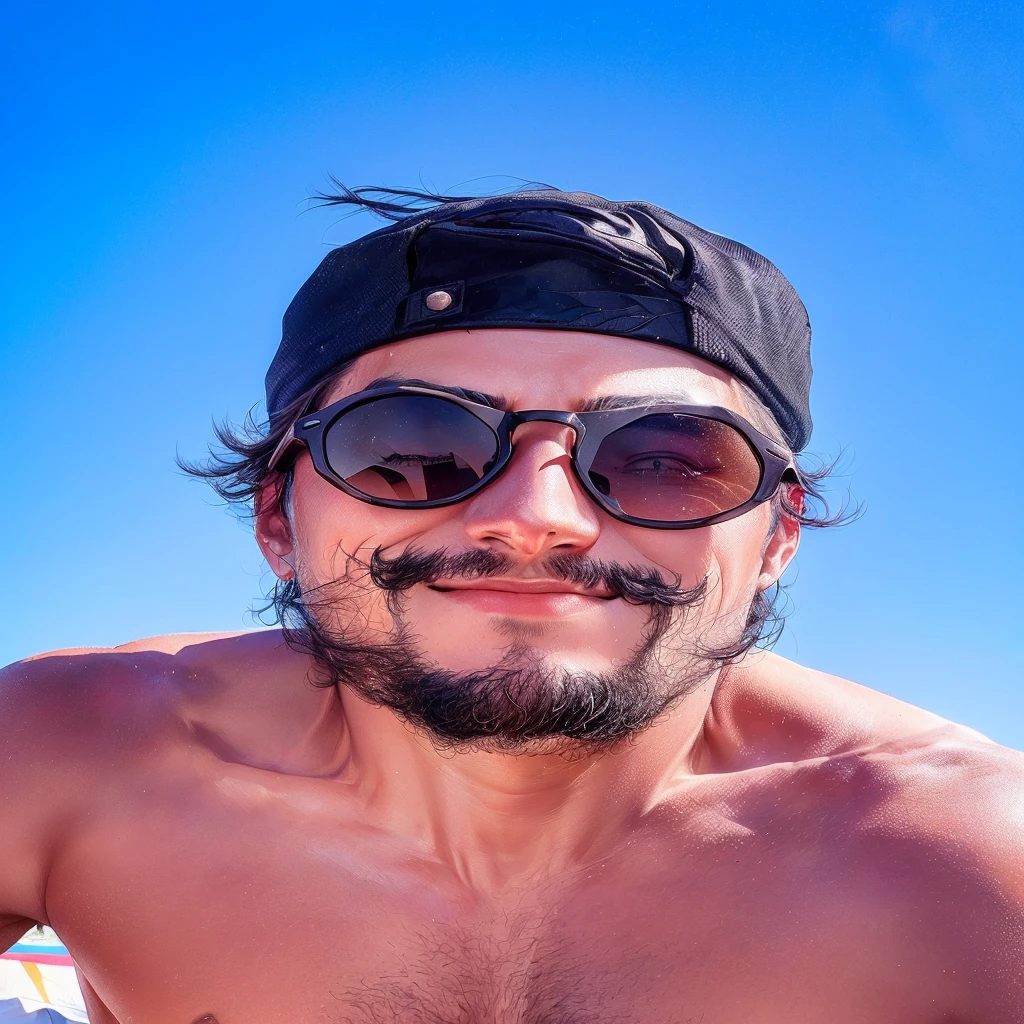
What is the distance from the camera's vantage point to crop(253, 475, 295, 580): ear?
2785mm

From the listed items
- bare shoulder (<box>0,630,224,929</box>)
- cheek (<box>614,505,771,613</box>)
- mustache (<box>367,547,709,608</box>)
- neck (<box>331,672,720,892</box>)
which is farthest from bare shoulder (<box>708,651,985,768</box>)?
bare shoulder (<box>0,630,224,929</box>)

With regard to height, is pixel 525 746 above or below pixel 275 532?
below

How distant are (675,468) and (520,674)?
59 centimetres

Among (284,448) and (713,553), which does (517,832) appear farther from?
(284,448)

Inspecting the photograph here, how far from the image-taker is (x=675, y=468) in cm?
207

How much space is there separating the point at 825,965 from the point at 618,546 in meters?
1.02

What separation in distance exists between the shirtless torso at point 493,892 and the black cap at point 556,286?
101 centimetres

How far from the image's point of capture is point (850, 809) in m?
2.15

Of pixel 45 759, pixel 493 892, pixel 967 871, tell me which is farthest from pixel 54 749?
pixel 967 871

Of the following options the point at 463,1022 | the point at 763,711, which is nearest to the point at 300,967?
the point at 463,1022

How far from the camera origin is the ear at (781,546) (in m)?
2.78

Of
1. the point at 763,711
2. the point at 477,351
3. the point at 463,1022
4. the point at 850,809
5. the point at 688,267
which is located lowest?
the point at 463,1022

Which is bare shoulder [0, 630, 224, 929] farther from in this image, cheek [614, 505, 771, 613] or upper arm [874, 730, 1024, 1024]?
upper arm [874, 730, 1024, 1024]

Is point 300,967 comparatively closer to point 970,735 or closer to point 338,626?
point 338,626
